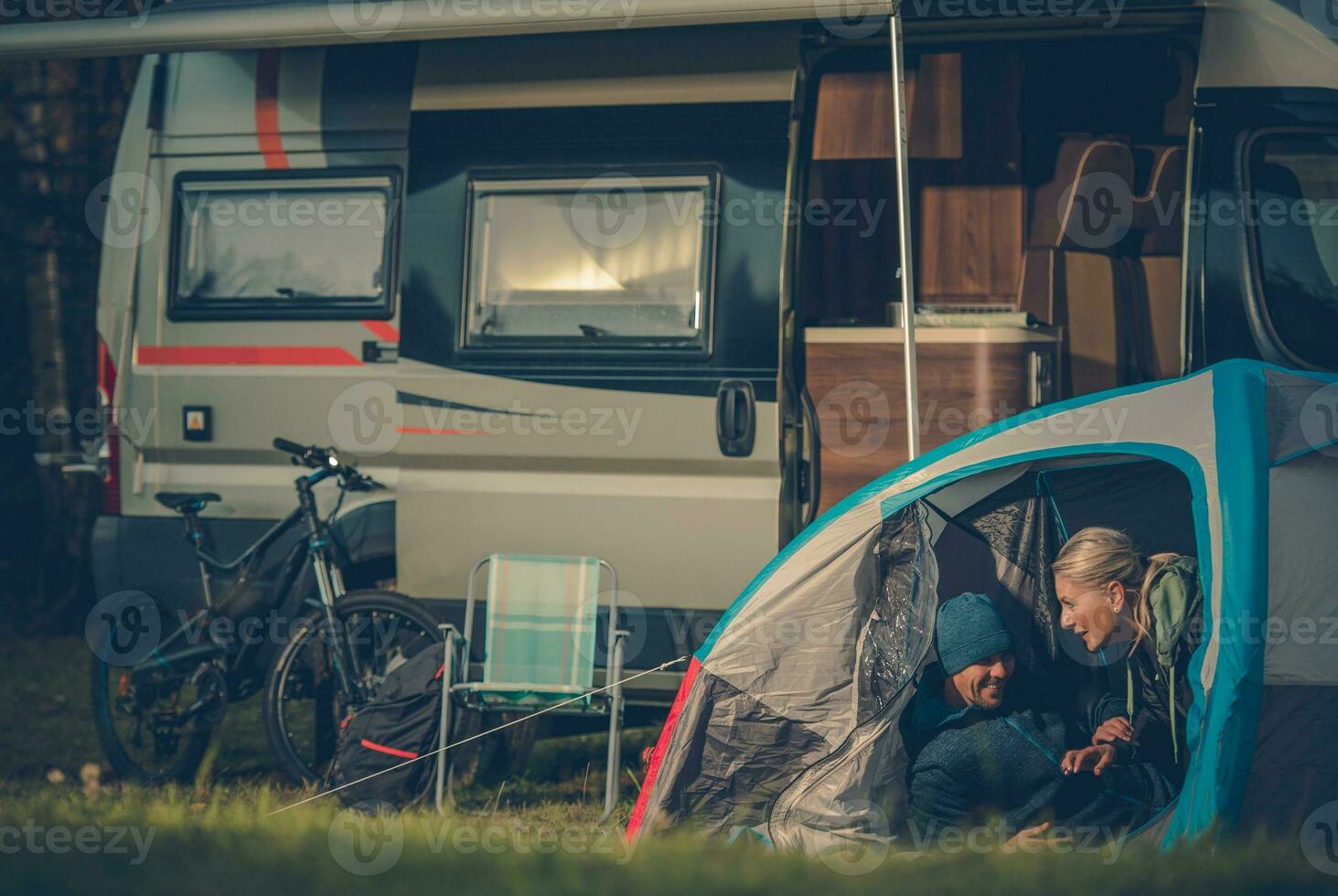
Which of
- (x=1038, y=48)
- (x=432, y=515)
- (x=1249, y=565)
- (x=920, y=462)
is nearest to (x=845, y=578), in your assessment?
(x=920, y=462)

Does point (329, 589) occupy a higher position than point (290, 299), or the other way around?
point (290, 299)

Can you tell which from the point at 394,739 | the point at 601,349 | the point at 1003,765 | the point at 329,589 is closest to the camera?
the point at 1003,765

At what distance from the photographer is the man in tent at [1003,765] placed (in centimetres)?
343

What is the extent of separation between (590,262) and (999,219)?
181 cm

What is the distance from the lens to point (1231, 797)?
10.2ft

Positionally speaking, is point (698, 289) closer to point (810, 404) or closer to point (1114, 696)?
point (810, 404)

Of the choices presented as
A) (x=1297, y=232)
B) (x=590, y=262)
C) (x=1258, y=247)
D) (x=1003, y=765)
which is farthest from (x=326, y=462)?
(x=1297, y=232)

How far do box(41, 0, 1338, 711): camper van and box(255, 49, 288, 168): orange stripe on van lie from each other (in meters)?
0.01

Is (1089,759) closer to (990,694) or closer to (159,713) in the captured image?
(990,694)

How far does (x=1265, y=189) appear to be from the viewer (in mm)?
4285

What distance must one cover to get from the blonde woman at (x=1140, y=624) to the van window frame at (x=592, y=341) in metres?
1.52

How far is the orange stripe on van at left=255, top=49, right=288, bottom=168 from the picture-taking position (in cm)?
491

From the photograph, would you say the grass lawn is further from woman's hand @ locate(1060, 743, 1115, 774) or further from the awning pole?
the awning pole
